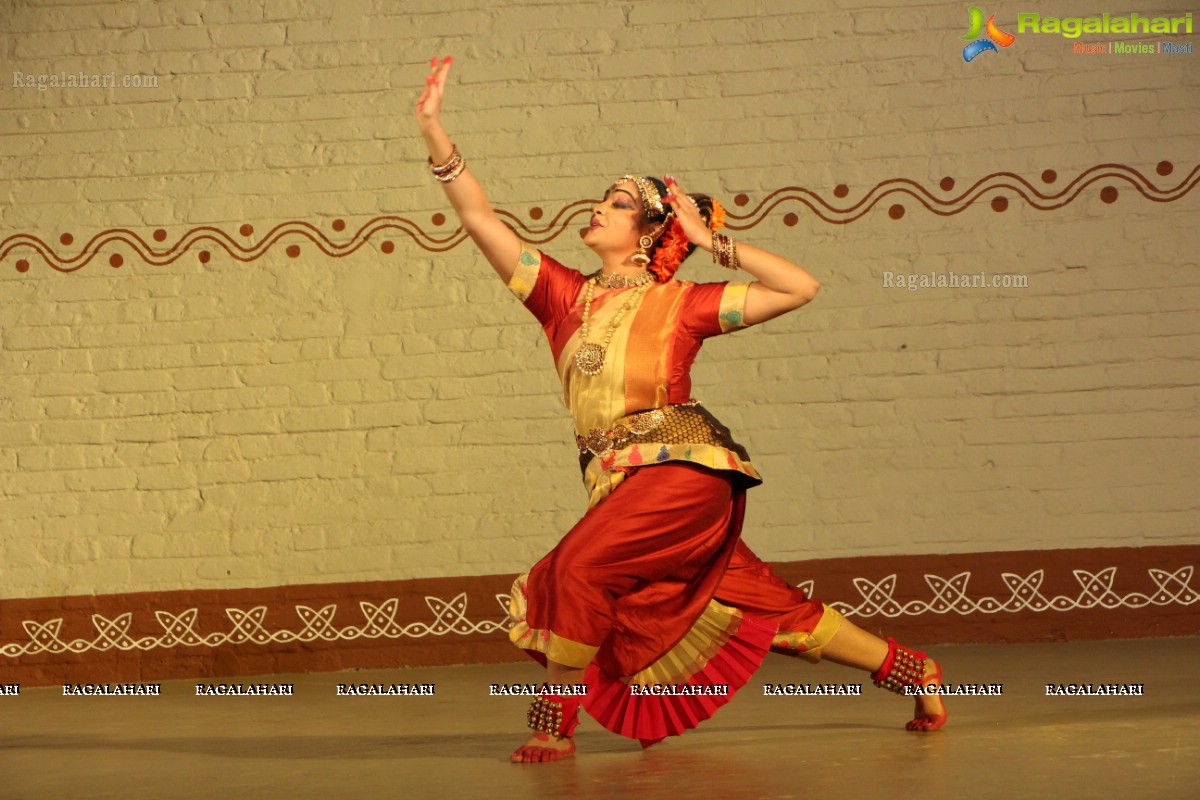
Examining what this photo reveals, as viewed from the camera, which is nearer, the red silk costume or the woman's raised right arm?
the red silk costume

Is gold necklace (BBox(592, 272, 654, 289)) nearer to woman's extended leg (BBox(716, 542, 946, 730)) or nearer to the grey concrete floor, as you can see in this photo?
woman's extended leg (BBox(716, 542, 946, 730))

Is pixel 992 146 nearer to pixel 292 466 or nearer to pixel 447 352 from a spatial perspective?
pixel 447 352

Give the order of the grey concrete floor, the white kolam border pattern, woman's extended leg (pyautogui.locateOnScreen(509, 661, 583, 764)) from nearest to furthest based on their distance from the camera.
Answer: the grey concrete floor, woman's extended leg (pyautogui.locateOnScreen(509, 661, 583, 764)), the white kolam border pattern

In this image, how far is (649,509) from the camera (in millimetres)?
3018

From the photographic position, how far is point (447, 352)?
4.96 meters

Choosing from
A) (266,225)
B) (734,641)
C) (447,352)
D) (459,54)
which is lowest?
(734,641)

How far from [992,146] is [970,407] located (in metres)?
0.92

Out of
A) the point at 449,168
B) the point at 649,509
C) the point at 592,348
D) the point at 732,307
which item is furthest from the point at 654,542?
the point at 449,168

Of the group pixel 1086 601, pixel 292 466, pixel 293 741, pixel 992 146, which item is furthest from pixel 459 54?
pixel 1086 601

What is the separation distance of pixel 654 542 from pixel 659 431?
10.3 inches

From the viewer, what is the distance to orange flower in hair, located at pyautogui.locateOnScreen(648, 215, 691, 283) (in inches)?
131

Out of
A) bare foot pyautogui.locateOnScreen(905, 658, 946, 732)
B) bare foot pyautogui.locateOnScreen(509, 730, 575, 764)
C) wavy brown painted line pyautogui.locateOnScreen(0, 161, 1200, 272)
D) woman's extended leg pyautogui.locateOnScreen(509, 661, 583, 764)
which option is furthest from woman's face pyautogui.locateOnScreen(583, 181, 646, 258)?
wavy brown painted line pyautogui.locateOnScreen(0, 161, 1200, 272)

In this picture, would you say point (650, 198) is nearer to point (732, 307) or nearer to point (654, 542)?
point (732, 307)

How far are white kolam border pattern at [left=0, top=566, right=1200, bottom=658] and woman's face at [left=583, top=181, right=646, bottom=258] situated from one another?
6.35 ft
